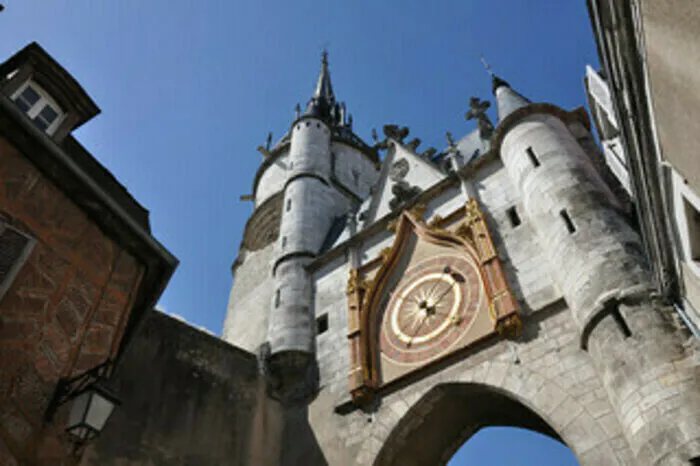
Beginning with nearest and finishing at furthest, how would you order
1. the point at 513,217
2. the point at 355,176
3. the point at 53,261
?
the point at 53,261 → the point at 513,217 → the point at 355,176

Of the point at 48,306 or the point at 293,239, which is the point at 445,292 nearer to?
the point at 293,239

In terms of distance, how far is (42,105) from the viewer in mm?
7836

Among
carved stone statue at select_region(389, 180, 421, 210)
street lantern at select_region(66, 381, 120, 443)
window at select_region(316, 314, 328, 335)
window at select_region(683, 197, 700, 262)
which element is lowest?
street lantern at select_region(66, 381, 120, 443)

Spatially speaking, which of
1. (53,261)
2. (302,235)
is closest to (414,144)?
(302,235)

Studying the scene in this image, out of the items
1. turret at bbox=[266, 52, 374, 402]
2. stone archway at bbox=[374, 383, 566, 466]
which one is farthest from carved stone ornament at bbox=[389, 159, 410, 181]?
stone archway at bbox=[374, 383, 566, 466]

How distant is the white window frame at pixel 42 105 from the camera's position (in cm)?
762

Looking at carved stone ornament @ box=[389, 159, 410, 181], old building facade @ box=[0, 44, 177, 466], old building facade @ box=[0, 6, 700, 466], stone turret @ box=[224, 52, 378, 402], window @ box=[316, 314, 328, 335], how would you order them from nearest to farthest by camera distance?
old building facade @ box=[0, 44, 177, 466] → old building facade @ box=[0, 6, 700, 466] → stone turret @ box=[224, 52, 378, 402] → window @ box=[316, 314, 328, 335] → carved stone ornament @ box=[389, 159, 410, 181]

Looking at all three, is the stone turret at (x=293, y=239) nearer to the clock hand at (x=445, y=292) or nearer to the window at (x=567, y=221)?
the clock hand at (x=445, y=292)

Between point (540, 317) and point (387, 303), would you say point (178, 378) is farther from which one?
point (540, 317)

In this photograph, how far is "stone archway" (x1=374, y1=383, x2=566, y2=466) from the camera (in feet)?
31.1

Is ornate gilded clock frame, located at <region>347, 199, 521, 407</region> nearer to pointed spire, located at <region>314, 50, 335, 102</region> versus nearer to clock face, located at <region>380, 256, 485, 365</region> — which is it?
clock face, located at <region>380, 256, 485, 365</region>

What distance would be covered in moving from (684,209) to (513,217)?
571cm

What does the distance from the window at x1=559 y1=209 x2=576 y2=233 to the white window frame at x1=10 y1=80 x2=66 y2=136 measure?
293 inches

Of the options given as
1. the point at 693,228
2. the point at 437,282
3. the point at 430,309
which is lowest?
the point at 693,228
